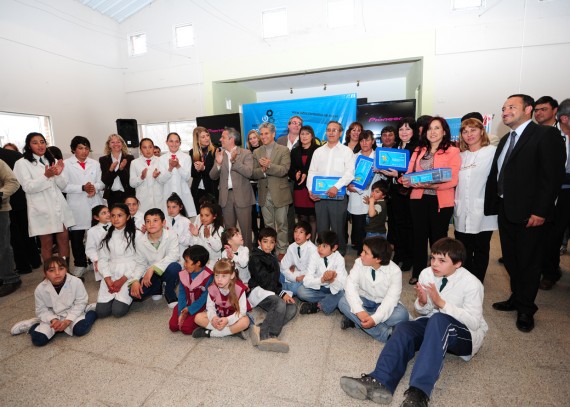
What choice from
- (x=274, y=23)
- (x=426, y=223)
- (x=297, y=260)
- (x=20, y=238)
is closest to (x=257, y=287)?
(x=297, y=260)

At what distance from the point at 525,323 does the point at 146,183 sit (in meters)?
4.00

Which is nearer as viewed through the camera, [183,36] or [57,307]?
[57,307]

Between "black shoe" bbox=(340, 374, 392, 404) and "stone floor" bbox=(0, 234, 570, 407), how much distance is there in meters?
0.06

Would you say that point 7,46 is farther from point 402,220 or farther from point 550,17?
point 550,17

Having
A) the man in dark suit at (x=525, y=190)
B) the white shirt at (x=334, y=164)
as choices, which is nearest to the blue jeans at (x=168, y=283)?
the white shirt at (x=334, y=164)

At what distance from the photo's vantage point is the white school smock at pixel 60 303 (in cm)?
239

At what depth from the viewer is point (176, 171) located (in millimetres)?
3824

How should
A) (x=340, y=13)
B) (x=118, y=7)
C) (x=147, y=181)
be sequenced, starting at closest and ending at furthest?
(x=147, y=181) → (x=340, y=13) → (x=118, y=7)

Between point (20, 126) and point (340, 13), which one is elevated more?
point (340, 13)

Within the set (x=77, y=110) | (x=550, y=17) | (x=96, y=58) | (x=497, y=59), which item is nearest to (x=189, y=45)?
(x=96, y=58)

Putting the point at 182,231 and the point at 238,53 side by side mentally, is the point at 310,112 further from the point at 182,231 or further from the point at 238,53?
the point at 182,231

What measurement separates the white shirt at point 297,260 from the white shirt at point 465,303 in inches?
42.0

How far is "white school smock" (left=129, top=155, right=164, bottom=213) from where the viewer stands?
3.78m

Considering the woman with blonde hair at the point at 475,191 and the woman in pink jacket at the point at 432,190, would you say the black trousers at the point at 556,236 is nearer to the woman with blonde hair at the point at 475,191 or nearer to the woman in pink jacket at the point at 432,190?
the woman with blonde hair at the point at 475,191
